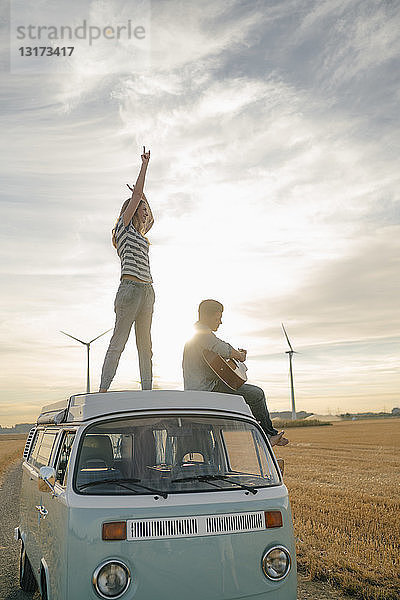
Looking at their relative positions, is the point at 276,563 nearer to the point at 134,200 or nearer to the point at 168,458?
the point at 168,458

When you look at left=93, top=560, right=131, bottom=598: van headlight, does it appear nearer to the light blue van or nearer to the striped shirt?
the light blue van

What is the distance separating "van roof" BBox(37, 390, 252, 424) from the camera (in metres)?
4.98

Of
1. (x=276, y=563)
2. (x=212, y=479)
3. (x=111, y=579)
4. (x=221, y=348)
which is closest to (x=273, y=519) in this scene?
(x=276, y=563)

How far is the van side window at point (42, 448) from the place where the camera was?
6.40m

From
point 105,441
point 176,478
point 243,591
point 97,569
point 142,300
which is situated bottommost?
point 243,591

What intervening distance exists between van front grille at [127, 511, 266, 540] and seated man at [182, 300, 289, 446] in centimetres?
239

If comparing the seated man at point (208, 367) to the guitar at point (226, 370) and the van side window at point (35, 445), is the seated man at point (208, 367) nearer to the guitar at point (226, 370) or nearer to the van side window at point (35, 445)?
the guitar at point (226, 370)

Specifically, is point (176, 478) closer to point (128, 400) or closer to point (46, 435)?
point (128, 400)

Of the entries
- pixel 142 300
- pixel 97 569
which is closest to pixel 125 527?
pixel 97 569

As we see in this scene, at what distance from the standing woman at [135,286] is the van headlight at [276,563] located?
11.5 ft

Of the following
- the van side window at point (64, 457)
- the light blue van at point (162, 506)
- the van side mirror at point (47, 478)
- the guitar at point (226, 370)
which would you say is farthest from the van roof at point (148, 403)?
the guitar at point (226, 370)

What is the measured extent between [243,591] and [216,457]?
148cm

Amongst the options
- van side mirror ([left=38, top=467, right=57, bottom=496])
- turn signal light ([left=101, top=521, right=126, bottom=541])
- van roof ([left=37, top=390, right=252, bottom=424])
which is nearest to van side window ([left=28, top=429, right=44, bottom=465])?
van side mirror ([left=38, top=467, right=57, bottom=496])

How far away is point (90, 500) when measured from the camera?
14.7ft
